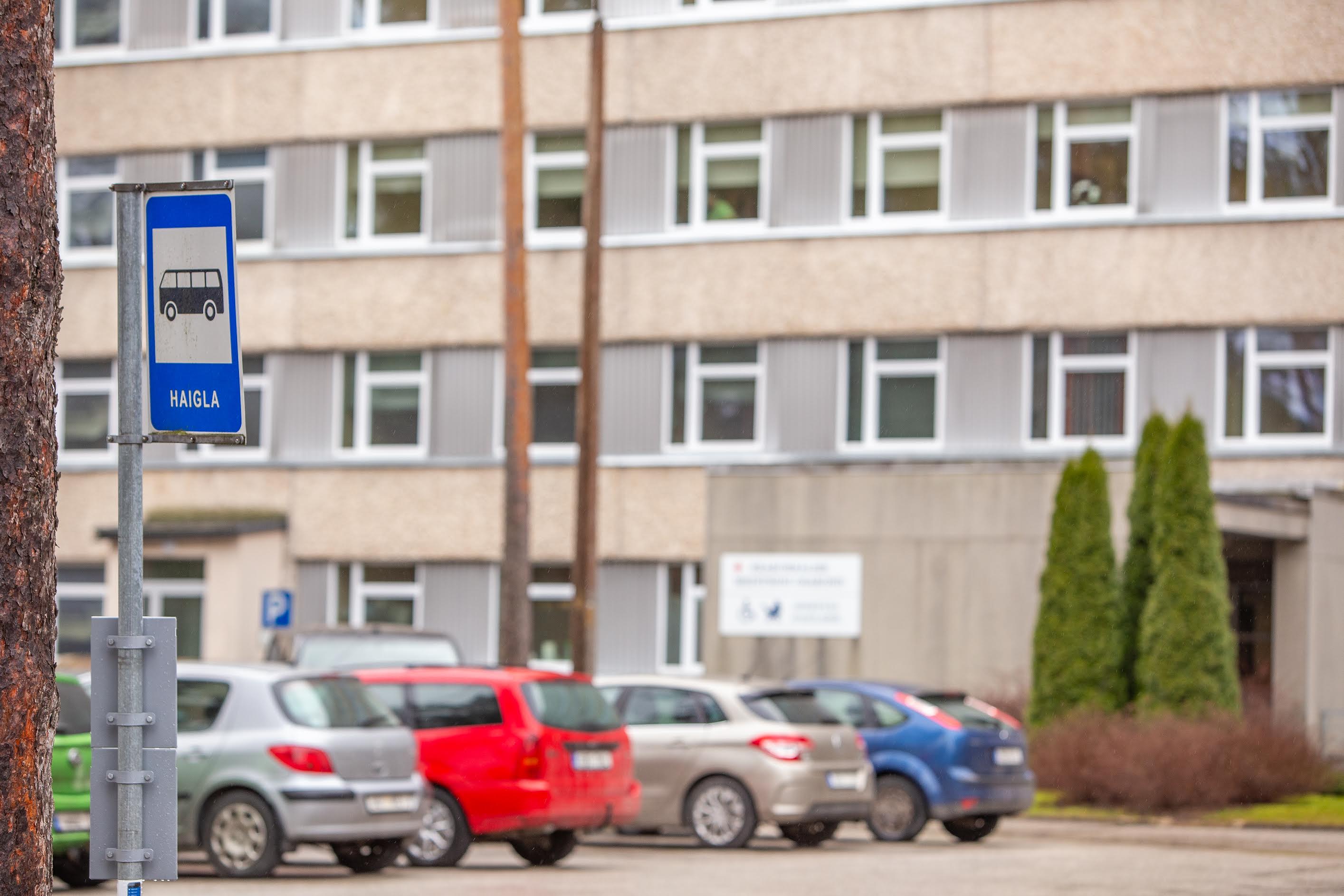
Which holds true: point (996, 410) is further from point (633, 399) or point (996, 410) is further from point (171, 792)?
point (171, 792)

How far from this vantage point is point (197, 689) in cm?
1627

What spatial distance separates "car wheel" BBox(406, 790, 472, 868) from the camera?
1716 centimetres

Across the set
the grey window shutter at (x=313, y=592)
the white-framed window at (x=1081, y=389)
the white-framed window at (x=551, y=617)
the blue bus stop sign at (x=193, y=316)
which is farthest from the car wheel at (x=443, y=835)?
the grey window shutter at (x=313, y=592)

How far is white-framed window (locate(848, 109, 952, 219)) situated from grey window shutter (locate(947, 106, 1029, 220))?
0.88 feet

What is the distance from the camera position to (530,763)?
17.1 meters

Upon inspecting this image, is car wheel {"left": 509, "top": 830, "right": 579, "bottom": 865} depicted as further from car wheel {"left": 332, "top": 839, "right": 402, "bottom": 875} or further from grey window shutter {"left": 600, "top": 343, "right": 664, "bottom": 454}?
grey window shutter {"left": 600, "top": 343, "right": 664, "bottom": 454}

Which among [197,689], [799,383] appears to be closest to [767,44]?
[799,383]

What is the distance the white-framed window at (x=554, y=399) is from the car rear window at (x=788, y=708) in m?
15.7

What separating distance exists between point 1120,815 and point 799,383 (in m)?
10.7

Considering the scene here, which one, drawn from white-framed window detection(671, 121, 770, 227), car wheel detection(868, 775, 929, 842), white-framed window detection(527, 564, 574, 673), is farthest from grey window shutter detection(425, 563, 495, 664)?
car wheel detection(868, 775, 929, 842)

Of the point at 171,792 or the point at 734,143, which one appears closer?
the point at 171,792

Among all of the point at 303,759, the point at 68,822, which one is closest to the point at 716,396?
the point at 303,759

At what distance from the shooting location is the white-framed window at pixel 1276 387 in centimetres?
3167

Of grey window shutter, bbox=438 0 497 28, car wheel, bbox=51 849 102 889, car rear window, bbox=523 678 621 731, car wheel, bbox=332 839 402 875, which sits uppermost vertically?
grey window shutter, bbox=438 0 497 28
